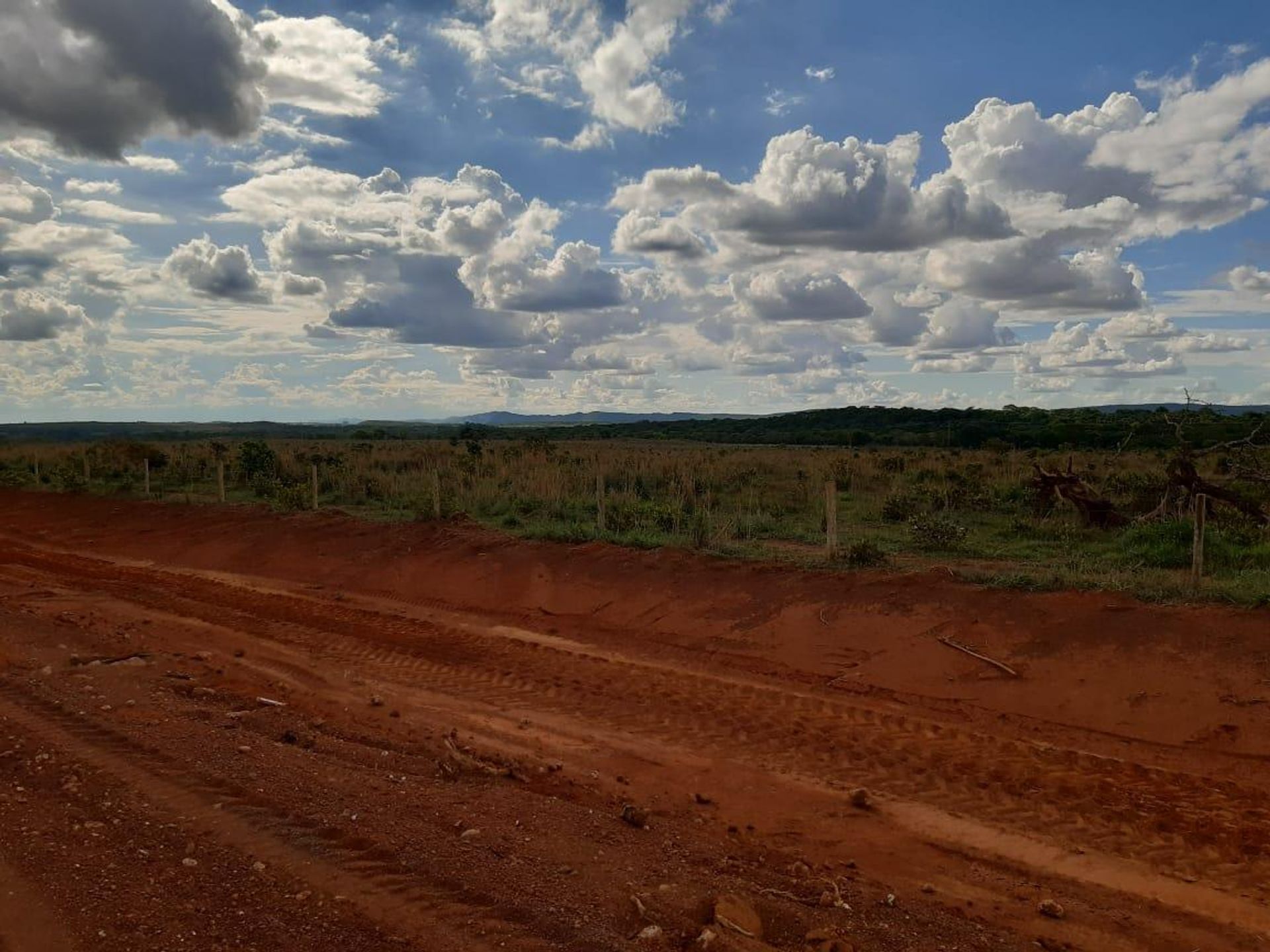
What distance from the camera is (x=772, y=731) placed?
805cm

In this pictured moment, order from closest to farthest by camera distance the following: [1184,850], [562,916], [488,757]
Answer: [562,916] → [1184,850] → [488,757]

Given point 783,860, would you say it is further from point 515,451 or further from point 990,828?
point 515,451

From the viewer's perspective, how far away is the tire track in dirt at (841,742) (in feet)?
20.2

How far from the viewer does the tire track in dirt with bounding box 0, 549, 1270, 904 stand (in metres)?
6.14

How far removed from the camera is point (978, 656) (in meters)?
9.83

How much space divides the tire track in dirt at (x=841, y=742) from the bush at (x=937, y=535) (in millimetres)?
7485

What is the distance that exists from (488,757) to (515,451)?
32.9 metres

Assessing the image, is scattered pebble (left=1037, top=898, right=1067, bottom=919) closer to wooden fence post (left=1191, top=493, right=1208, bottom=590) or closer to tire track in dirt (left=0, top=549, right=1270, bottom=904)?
tire track in dirt (left=0, top=549, right=1270, bottom=904)

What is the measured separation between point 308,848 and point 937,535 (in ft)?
43.5

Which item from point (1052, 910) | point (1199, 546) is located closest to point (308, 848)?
point (1052, 910)

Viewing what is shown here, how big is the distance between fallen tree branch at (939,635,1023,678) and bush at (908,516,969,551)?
231 inches

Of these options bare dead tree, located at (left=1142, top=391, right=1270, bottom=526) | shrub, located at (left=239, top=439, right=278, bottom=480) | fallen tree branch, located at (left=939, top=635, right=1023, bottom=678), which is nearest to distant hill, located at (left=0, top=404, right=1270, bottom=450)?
bare dead tree, located at (left=1142, top=391, right=1270, bottom=526)

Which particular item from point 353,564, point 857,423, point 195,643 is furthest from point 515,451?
point 857,423

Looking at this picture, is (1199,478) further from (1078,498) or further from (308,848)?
(308,848)
